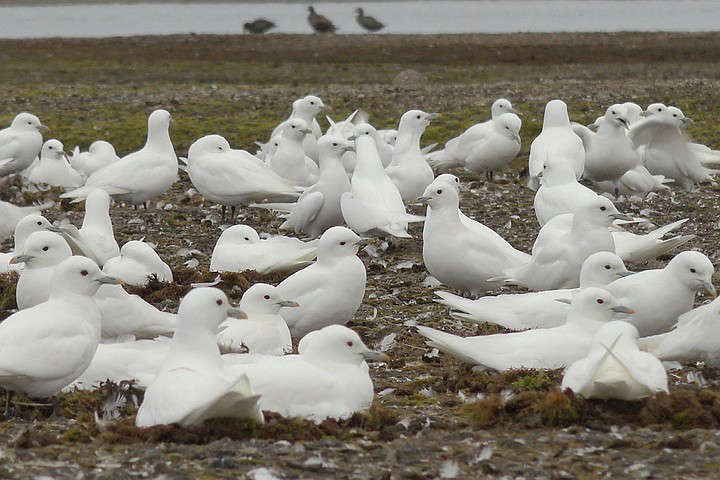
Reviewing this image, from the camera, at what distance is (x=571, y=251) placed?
1063cm

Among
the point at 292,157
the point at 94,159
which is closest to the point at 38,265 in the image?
the point at 292,157

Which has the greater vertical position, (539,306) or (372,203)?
(372,203)

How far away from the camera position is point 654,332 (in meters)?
9.28

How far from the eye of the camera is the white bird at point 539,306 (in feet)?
30.7

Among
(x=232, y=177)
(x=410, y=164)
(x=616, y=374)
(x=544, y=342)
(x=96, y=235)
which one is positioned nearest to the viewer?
(x=616, y=374)

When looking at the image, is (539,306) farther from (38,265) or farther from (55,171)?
(55,171)

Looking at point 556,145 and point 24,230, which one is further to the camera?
point 556,145

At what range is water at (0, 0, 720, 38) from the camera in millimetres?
71250

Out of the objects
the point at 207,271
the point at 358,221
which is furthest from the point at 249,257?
the point at 358,221

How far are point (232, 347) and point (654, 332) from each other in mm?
3271

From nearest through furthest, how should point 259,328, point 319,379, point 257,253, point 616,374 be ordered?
point 616,374
point 319,379
point 259,328
point 257,253

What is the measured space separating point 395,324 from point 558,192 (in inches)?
119

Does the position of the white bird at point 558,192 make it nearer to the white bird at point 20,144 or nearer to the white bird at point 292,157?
the white bird at point 292,157

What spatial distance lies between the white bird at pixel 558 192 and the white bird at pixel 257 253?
2.56m
